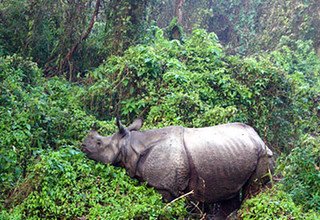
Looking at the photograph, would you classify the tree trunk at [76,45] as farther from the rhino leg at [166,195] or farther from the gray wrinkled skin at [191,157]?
the rhino leg at [166,195]

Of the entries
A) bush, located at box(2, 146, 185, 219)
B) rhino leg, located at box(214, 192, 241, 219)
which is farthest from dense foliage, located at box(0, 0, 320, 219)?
rhino leg, located at box(214, 192, 241, 219)

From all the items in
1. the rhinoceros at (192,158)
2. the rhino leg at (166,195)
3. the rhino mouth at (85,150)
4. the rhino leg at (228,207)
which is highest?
the rhinoceros at (192,158)

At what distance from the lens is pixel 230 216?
7812 millimetres

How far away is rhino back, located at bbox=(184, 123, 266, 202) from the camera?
23.9ft

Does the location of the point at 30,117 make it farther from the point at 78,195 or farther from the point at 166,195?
the point at 166,195

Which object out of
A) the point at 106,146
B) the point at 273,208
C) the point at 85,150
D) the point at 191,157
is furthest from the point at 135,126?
the point at 273,208

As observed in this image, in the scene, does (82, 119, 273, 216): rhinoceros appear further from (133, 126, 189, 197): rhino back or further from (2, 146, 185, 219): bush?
(2, 146, 185, 219): bush

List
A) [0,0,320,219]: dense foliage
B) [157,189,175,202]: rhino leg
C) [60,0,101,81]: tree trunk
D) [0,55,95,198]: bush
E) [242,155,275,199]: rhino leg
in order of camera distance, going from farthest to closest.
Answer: [60,0,101,81]: tree trunk → [242,155,275,199]: rhino leg → [157,189,175,202]: rhino leg → [0,55,95,198]: bush → [0,0,320,219]: dense foliage

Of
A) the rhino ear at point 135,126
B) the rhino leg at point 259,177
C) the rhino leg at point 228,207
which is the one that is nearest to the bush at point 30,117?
the rhino ear at point 135,126

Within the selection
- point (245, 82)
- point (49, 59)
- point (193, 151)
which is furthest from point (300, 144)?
point (49, 59)

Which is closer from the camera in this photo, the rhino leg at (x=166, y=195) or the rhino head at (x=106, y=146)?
the rhino leg at (x=166, y=195)

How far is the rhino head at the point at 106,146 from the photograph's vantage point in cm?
761

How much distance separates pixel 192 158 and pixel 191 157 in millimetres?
21

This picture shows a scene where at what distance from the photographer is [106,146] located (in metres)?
7.68
